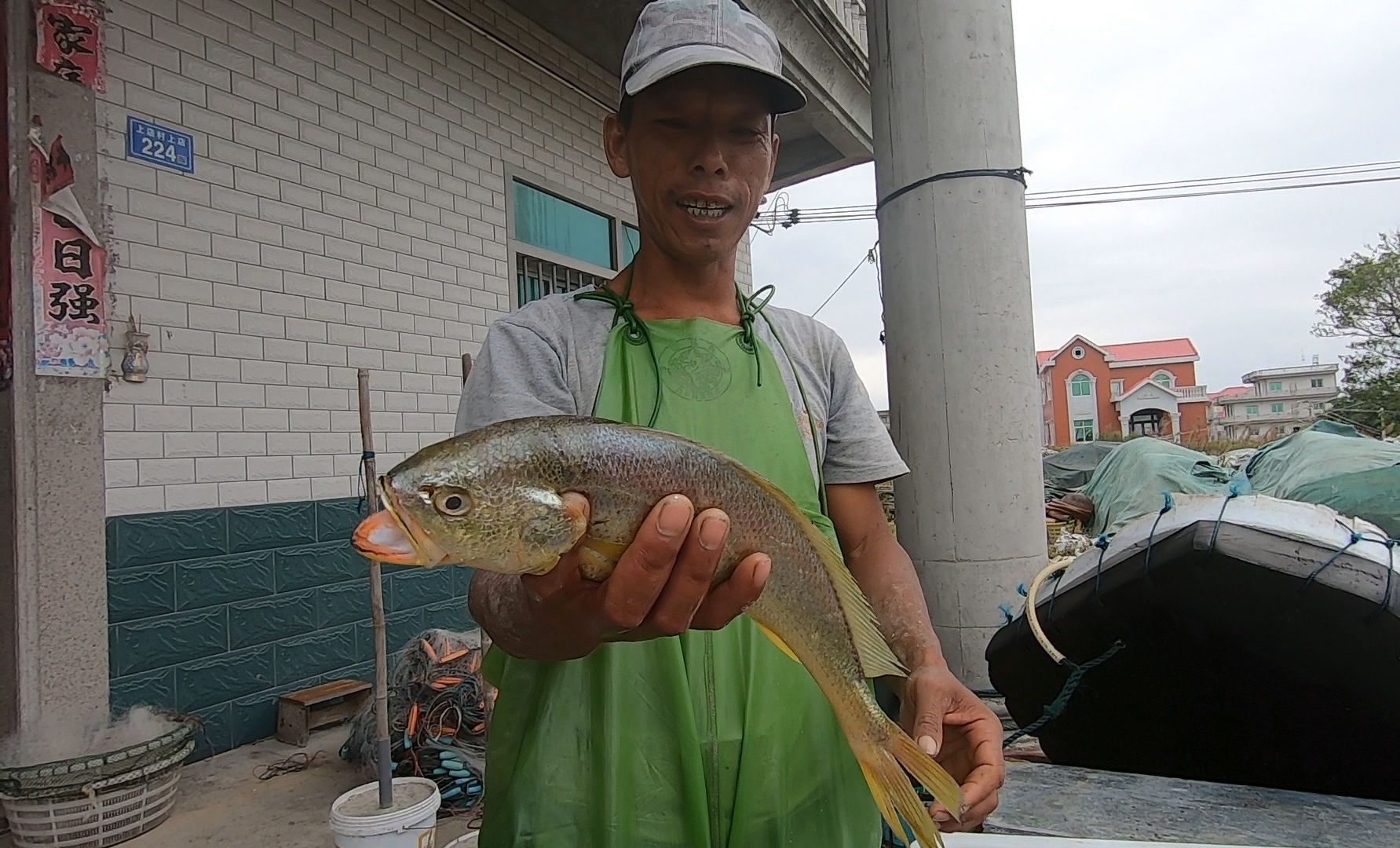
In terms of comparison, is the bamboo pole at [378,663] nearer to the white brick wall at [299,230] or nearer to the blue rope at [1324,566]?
the white brick wall at [299,230]

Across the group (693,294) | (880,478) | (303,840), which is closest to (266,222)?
(303,840)

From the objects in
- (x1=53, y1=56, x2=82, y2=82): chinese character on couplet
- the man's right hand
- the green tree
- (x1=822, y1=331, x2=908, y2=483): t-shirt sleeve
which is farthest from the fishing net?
the green tree

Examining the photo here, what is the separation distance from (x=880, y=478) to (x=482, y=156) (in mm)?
5812

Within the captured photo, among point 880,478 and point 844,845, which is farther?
point 880,478

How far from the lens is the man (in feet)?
4.91

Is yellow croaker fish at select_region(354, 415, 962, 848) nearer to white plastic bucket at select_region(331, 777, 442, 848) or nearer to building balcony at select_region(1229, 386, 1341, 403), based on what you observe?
white plastic bucket at select_region(331, 777, 442, 848)

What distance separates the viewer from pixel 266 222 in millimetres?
5047

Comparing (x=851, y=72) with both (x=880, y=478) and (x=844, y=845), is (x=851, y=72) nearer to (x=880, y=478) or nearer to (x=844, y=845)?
(x=880, y=478)

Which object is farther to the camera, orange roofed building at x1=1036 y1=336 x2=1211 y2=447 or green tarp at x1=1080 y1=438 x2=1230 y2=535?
orange roofed building at x1=1036 y1=336 x2=1211 y2=447

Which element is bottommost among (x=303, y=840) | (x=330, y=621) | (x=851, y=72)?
(x=303, y=840)

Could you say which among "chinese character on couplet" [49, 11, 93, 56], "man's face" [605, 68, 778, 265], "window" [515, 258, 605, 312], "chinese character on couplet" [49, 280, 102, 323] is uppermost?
"chinese character on couplet" [49, 11, 93, 56]

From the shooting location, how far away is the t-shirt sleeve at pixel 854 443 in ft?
6.18

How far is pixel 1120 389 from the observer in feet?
200

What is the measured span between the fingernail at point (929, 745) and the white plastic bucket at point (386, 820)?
9.02 ft
